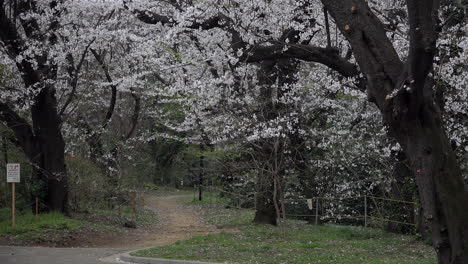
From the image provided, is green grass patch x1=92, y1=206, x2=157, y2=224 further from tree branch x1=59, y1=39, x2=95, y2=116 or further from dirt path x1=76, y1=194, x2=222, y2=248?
tree branch x1=59, y1=39, x2=95, y2=116

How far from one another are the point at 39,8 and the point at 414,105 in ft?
45.6

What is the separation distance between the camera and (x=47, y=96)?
61.2 ft

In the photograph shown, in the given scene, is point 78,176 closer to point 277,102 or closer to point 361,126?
point 277,102

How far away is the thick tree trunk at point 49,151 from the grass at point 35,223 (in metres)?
0.77

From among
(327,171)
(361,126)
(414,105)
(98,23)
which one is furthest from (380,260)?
(98,23)

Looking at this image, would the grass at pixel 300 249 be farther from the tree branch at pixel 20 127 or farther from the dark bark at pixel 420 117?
the tree branch at pixel 20 127

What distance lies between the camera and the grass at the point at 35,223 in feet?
54.6

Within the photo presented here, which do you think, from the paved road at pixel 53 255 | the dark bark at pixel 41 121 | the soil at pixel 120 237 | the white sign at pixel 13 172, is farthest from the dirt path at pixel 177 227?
the white sign at pixel 13 172

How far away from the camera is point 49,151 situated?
62.1ft

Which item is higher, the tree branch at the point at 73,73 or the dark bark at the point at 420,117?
the tree branch at the point at 73,73

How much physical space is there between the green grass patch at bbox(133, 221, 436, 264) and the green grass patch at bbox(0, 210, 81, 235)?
5.37 meters

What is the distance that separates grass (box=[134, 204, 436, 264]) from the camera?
11.0 m

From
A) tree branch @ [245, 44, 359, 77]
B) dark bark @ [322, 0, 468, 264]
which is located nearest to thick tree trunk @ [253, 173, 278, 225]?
tree branch @ [245, 44, 359, 77]

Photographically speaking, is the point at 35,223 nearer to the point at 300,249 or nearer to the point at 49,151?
the point at 49,151
